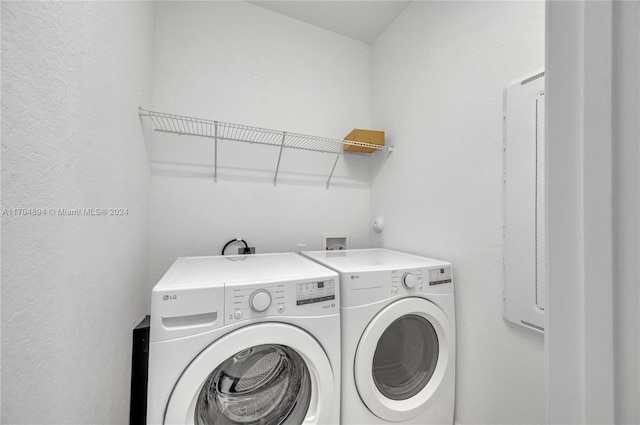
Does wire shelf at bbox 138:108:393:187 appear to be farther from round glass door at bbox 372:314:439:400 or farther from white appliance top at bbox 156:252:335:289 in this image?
round glass door at bbox 372:314:439:400

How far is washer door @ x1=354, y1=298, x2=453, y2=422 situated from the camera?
1.02 meters

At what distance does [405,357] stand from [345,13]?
2.26m

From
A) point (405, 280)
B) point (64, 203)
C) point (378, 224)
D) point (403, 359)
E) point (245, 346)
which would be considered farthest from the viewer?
point (378, 224)

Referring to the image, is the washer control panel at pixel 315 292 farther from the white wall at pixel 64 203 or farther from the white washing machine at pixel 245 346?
the white wall at pixel 64 203

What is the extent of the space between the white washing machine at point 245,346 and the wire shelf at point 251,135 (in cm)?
82

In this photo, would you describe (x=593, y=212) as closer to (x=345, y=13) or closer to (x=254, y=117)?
(x=254, y=117)

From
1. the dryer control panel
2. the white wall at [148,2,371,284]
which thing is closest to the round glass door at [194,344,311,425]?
the dryer control panel

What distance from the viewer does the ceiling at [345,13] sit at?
1.65m

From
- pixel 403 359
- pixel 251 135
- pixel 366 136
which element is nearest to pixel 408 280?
pixel 403 359

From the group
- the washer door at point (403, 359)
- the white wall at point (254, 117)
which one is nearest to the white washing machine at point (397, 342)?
the washer door at point (403, 359)

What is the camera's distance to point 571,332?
10.2 inches

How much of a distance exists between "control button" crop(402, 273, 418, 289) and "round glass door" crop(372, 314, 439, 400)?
17 centimetres

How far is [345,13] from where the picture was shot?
5.68 feet

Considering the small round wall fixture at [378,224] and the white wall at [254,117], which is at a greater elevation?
the white wall at [254,117]
